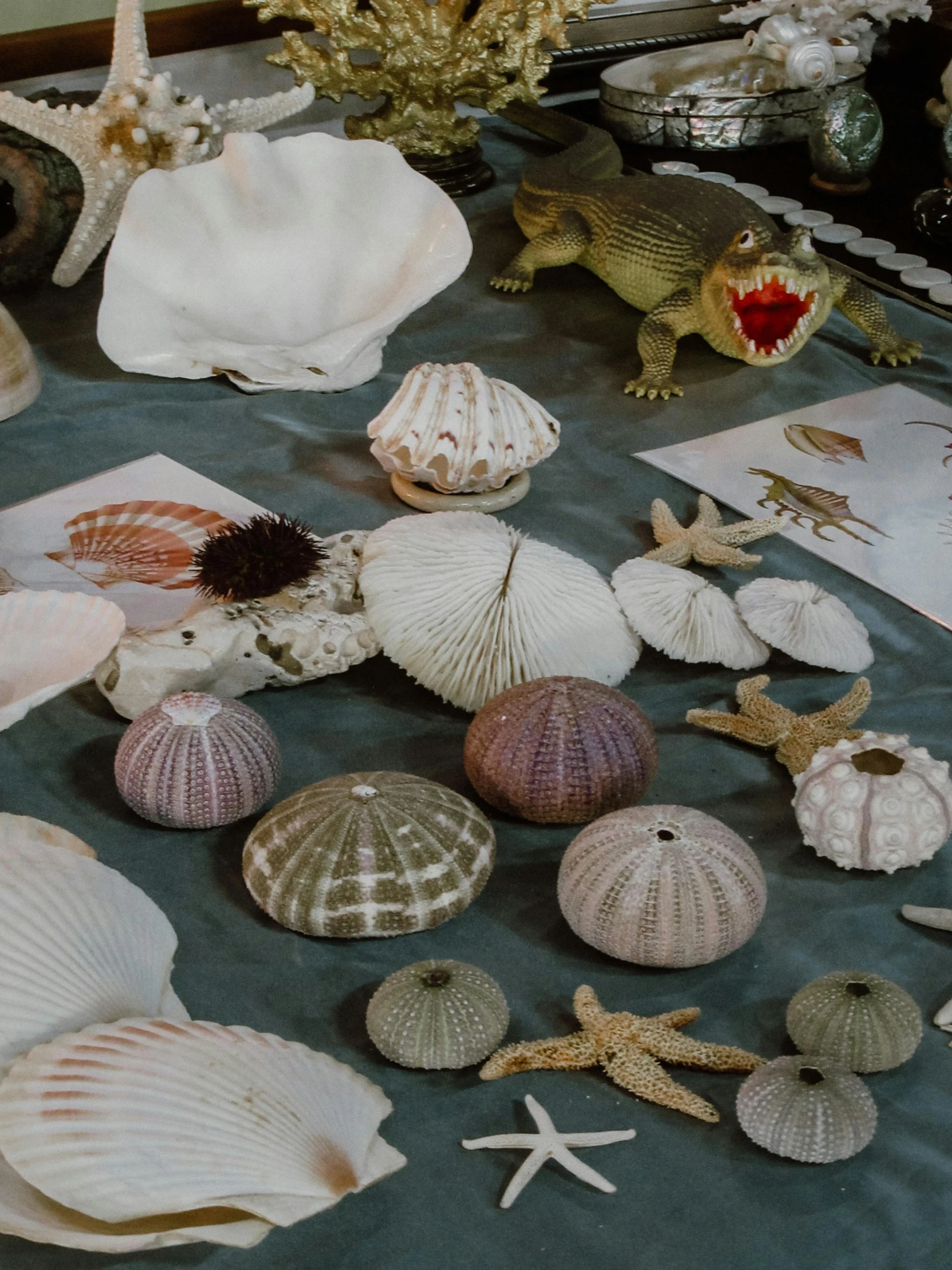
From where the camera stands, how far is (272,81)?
2.66 meters

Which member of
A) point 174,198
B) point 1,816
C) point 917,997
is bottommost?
point 917,997

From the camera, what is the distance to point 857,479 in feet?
5.41

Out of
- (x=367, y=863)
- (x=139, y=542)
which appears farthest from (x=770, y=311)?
(x=367, y=863)

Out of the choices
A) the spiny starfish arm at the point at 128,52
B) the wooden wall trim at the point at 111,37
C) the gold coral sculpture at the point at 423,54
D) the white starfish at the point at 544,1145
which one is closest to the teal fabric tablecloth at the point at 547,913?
the white starfish at the point at 544,1145

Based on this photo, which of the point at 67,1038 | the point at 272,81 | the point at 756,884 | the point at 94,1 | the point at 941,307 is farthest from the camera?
the point at 272,81

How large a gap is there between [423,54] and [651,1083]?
6.11 ft

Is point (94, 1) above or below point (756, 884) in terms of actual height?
above

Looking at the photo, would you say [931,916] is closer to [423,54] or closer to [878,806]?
[878,806]

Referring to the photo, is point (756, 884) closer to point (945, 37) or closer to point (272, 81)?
point (272, 81)

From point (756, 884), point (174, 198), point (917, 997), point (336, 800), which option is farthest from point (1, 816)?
point (174, 198)

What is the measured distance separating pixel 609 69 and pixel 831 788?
6.35ft

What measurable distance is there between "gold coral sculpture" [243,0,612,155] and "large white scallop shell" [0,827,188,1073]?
5.66 ft

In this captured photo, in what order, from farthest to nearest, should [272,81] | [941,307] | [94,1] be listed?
[272,81], [94,1], [941,307]

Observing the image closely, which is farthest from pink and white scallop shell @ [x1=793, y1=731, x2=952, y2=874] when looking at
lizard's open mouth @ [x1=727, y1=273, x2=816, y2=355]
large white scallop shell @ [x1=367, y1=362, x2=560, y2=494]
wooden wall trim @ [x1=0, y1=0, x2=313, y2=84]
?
wooden wall trim @ [x1=0, y1=0, x2=313, y2=84]
